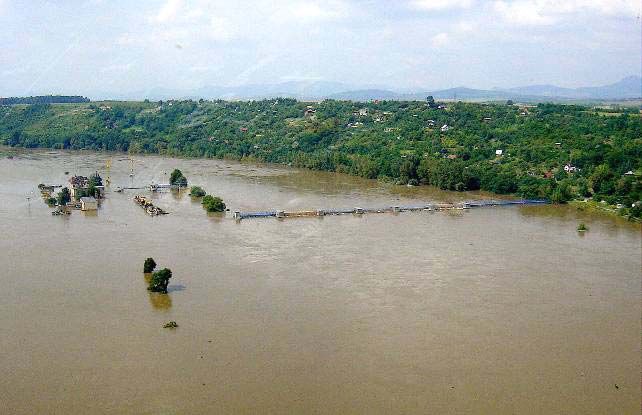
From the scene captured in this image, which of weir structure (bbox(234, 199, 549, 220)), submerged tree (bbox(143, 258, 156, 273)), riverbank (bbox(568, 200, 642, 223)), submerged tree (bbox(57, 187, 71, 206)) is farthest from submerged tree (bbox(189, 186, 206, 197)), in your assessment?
riverbank (bbox(568, 200, 642, 223))

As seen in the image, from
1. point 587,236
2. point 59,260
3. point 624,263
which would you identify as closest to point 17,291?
point 59,260

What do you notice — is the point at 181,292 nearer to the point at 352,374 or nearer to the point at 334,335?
the point at 334,335

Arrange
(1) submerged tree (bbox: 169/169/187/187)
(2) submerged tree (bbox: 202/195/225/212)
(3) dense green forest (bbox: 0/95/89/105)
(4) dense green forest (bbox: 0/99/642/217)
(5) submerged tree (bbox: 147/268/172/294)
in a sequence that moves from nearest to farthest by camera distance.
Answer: (5) submerged tree (bbox: 147/268/172/294)
(2) submerged tree (bbox: 202/195/225/212)
(4) dense green forest (bbox: 0/99/642/217)
(1) submerged tree (bbox: 169/169/187/187)
(3) dense green forest (bbox: 0/95/89/105)

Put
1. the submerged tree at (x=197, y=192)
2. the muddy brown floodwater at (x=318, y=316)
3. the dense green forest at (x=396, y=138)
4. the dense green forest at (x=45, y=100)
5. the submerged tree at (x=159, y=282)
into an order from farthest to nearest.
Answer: the dense green forest at (x=45, y=100) → the dense green forest at (x=396, y=138) → the submerged tree at (x=197, y=192) → the submerged tree at (x=159, y=282) → the muddy brown floodwater at (x=318, y=316)

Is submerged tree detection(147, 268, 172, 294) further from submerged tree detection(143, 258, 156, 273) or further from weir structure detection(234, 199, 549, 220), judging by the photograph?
weir structure detection(234, 199, 549, 220)

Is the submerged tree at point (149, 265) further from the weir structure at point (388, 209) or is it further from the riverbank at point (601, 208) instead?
the riverbank at point (601, 208)

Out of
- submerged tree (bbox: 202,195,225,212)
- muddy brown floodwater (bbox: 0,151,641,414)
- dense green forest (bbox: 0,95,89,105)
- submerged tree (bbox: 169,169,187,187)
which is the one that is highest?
dense green forest (bbox: 0,95,89,105)

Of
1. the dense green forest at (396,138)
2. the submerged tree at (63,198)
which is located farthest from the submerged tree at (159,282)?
the dense green forest at (396,138)
